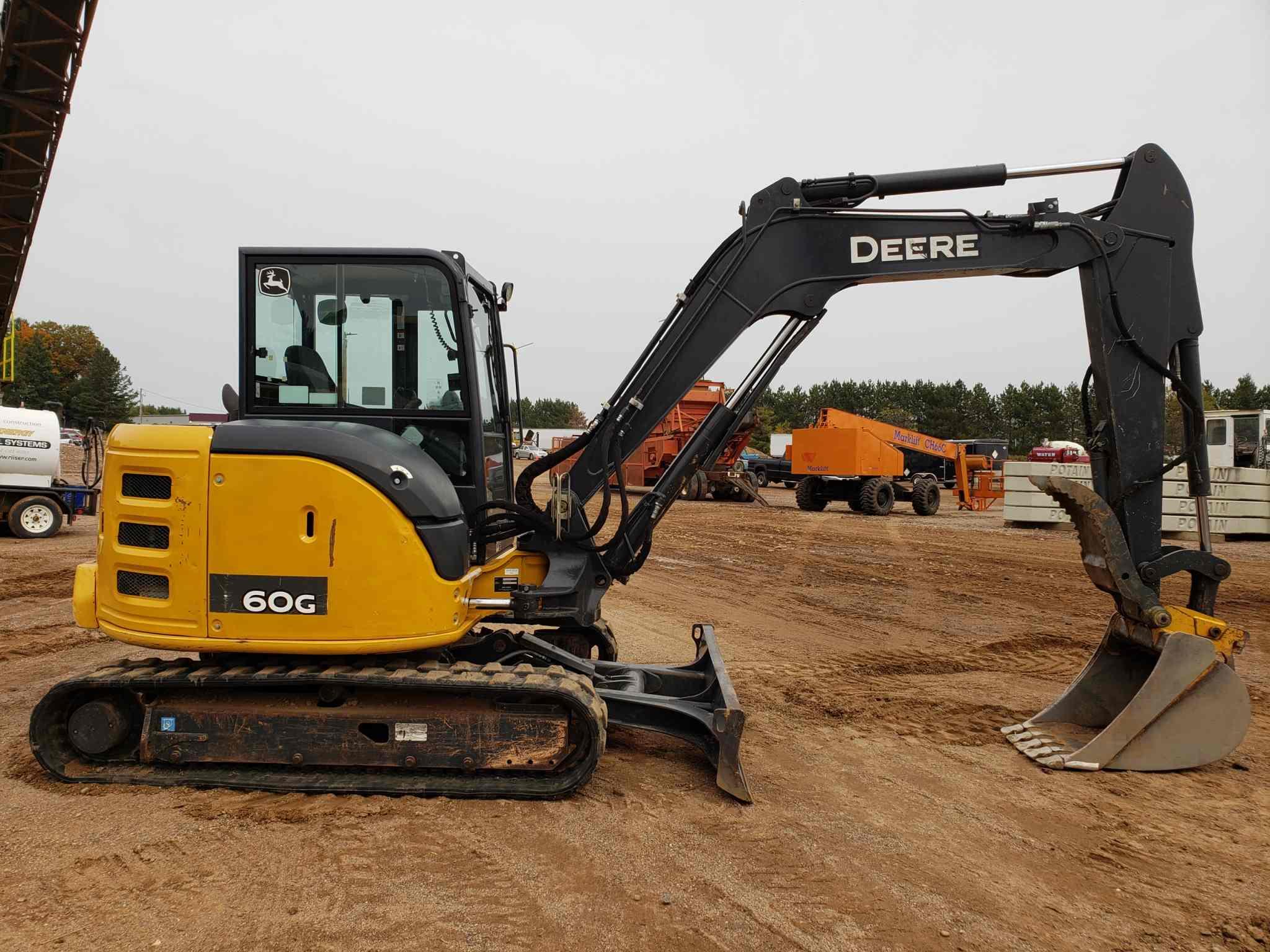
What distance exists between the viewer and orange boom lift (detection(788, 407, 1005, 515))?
2261cm

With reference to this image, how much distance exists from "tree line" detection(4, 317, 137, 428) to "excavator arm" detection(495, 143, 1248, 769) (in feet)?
→ 212

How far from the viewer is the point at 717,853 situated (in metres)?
3.75

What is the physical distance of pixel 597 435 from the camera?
5352mm

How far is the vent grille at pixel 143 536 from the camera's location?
4.25 meters

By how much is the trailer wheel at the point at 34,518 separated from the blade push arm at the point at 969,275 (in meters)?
13.1

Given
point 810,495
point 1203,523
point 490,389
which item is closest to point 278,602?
point 490,389

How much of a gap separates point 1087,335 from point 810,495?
61.5 ft

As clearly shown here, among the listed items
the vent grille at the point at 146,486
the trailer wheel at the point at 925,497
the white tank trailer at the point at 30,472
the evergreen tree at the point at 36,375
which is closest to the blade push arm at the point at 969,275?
the vent grille at the point at 146,486

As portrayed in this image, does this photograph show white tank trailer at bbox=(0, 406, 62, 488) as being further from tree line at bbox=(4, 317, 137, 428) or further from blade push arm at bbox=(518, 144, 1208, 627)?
tree line at bbox=(4, 317, 137, 428)

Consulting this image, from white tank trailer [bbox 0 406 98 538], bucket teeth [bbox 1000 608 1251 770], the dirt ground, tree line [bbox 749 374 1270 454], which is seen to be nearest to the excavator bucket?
bucket teeth [bbox 1000 608 1251 770]

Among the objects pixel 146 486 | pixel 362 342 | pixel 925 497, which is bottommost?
pixel 925 497

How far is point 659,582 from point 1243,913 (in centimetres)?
890

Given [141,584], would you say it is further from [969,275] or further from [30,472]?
[30,472]

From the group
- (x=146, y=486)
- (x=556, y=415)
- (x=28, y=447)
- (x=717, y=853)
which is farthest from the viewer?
(x=556, y=415)
